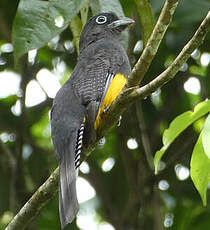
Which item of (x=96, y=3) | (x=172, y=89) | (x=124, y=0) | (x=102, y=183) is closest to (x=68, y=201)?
(x=96, y=3)

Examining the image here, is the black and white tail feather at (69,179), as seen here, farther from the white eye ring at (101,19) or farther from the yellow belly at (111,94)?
the white eye ring at (101,19)

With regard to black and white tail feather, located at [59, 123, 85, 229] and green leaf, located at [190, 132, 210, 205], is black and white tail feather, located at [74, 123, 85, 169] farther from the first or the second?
green leaf, located at [190, 132, 210, 205]

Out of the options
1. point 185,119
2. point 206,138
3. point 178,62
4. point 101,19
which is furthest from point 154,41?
point 101,19

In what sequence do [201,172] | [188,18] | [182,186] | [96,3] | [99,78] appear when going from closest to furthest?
1. [201,172]
2. [96,3]
3. [99,78]
4. [188,18]
5. [182,186]

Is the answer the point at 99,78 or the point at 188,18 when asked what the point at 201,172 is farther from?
the point at 188,18

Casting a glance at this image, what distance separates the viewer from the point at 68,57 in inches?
246

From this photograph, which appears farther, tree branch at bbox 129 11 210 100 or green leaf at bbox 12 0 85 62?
green leaf at bbox 12 0 85 62

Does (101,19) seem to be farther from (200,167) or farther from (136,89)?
(200,167)

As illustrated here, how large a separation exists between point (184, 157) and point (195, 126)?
1.42 ft

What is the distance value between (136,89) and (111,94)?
98cm

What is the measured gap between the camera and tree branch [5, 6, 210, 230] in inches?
123

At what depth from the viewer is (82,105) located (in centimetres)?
425

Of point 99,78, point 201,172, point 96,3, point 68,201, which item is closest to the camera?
point 201,172

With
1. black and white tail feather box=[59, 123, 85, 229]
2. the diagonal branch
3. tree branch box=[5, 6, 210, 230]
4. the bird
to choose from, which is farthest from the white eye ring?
the diagonal branch
